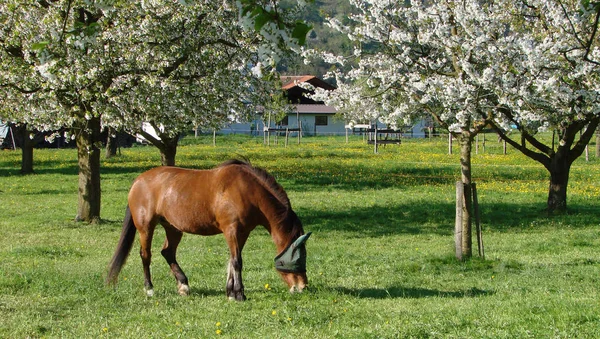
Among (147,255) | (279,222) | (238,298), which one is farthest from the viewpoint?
(147,255)

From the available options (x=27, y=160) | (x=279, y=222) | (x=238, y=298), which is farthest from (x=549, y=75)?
(x=27, y=160)

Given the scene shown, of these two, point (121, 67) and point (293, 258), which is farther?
point (121, 67)

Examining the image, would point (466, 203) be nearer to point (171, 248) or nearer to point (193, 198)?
point (193, 198)

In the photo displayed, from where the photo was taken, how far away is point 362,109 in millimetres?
15797

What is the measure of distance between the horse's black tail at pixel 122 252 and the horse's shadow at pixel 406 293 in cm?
313

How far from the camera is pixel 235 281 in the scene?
357 inches

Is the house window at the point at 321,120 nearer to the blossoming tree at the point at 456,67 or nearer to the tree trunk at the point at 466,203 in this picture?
the blossoming tree at the point at 456,67

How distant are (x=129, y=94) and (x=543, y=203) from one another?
13.9 meters

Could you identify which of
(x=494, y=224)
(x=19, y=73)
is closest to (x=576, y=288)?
(x=494, y=224)

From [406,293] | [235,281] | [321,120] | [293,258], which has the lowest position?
[406,293]

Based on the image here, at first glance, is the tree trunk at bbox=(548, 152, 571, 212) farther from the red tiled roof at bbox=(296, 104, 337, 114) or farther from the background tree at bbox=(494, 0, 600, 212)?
the red tiled roof at bbox=(296, 104, 337, 114)

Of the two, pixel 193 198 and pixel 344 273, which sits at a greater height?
pixel 193 198

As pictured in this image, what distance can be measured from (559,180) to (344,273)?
11302mm

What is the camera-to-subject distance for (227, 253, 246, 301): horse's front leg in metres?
9.05
